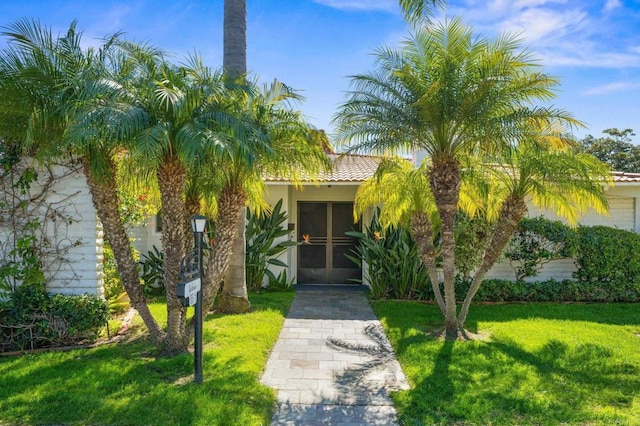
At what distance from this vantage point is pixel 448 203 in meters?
7.33

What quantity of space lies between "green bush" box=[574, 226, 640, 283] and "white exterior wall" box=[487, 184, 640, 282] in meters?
0.67

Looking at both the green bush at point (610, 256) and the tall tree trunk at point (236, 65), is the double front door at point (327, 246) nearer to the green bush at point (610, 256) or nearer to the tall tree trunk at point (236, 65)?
the tall tree trunk at point (236, 65)

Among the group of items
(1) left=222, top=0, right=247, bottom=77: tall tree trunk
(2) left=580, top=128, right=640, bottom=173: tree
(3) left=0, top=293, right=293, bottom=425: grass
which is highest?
(2) left=580, top=128, right=640, bottom=173: tree

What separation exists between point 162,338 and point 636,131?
42.4 m

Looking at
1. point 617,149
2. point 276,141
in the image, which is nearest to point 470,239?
point 276,141

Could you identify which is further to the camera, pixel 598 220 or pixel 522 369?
pixel 598 220

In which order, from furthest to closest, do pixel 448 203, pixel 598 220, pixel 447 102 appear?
pixel 598 220
pixel 448 203
pixel 447 102

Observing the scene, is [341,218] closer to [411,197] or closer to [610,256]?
[411,197]

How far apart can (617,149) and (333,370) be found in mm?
40401

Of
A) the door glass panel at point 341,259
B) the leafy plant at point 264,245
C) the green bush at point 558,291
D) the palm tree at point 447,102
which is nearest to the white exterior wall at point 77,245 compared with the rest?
the leafy plant at point 264,245

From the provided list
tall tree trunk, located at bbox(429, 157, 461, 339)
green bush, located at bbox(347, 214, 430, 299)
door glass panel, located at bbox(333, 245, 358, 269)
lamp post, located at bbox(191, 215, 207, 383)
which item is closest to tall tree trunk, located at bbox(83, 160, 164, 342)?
lamp post, located at bbox(191, 215, 207, 383)

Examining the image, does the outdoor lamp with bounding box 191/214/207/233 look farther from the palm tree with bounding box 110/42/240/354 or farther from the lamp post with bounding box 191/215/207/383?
the palm tree with bounding box 110/42/240/354

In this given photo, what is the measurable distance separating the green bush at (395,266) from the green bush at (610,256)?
15.0ft

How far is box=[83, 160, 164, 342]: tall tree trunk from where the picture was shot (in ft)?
20.3
